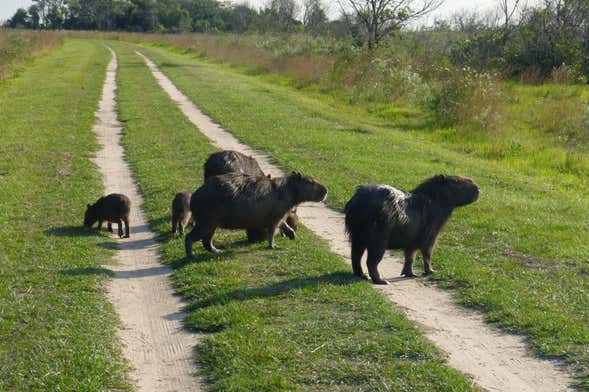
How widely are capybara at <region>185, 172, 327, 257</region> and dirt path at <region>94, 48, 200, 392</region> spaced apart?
0.72 meters

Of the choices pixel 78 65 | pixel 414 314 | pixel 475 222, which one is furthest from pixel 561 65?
pixel 78 65

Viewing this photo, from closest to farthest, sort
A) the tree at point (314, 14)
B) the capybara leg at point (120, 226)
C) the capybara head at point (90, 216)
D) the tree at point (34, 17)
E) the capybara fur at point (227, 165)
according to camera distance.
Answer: the capybara leg at point (120, 226) < the capybara head at point (90, 216) < the capybara fur at point (227, 165) < the tree at point (314, 14) < the tree at point (34, 17)

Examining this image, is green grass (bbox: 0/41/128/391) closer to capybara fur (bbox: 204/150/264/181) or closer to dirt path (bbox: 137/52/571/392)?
capybara fur (bbox: 204/150/264/181)

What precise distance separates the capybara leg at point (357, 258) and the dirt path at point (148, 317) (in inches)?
78.0

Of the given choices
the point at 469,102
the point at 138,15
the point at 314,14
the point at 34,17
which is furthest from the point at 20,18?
the point at 469,102

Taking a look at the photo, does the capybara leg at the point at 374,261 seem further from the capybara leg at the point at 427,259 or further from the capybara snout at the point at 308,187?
the capybara snout at the point at 308,187

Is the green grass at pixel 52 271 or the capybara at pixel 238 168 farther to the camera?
the capybara at pixel 238 168

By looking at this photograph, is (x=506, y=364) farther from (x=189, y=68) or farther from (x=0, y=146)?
(x=189, y=68)

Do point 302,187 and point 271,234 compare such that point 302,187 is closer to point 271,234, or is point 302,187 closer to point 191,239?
point 271,234

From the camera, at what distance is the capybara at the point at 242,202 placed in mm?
8906

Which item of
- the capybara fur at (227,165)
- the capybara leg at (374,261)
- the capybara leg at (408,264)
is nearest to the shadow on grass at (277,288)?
the capybara leg at (374,261)

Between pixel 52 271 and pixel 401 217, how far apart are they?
3926mm

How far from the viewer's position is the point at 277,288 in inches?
310

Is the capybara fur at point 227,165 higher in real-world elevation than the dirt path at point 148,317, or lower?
higher
